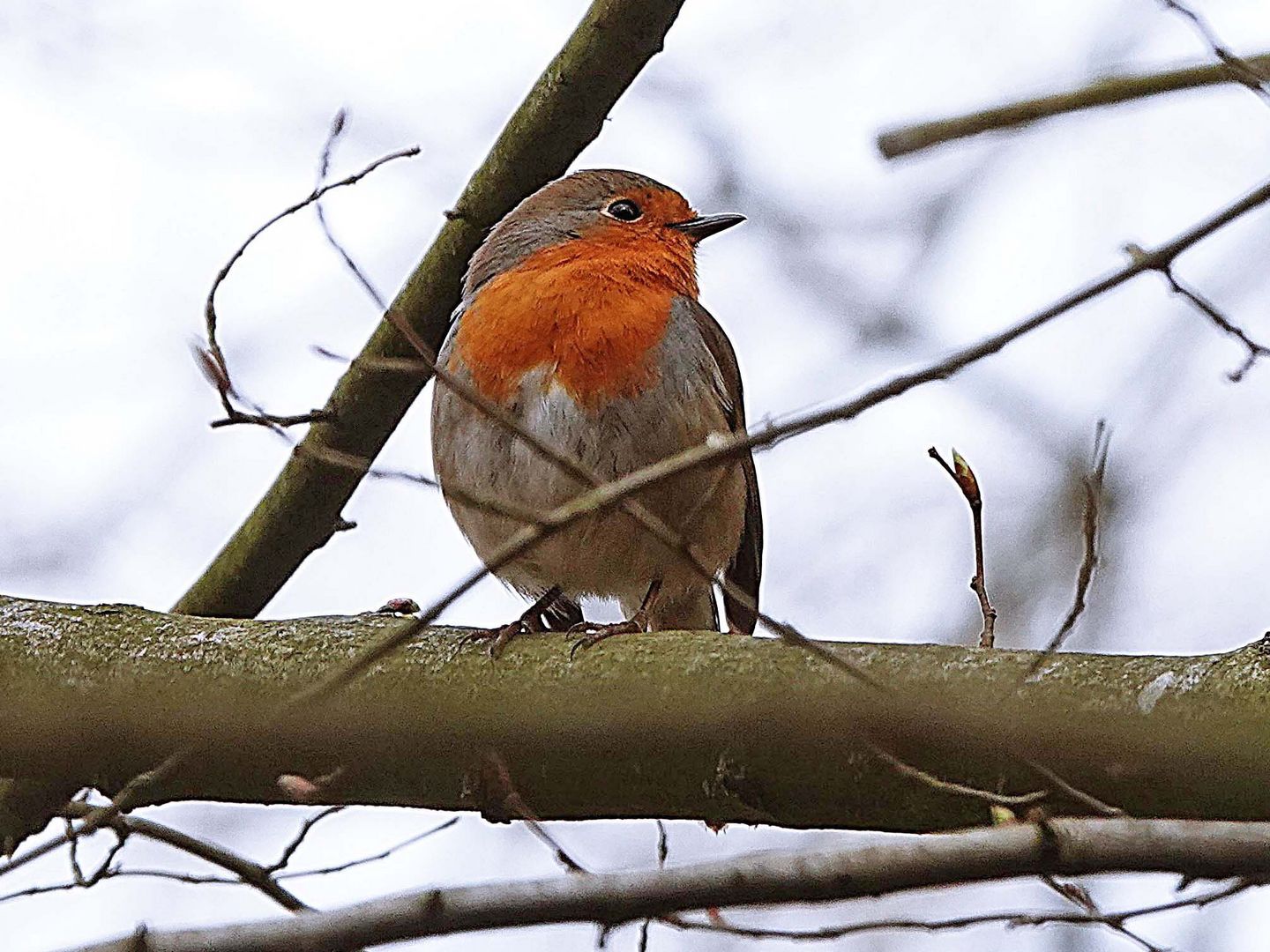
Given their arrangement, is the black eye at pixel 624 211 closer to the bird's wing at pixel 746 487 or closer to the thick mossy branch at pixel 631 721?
the bird's wing at pixel 746 487

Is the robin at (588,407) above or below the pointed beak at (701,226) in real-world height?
below

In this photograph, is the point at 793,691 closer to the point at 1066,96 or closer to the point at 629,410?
the point at 1066,96

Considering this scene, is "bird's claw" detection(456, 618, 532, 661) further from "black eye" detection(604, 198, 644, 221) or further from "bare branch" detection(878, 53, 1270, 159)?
"black eye" detection(604, 198, 644, 221)

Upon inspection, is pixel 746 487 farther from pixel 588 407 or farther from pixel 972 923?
pixel 972 923

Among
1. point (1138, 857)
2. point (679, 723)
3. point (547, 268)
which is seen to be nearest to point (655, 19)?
point (547, 268)

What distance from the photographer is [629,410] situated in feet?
15.3

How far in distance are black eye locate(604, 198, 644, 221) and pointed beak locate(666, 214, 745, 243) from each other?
109mm

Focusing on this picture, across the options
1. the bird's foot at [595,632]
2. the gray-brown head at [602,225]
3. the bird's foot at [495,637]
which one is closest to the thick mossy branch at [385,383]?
the gray-brown head at [602,225]

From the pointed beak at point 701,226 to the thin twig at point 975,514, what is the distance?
2390 millimetres

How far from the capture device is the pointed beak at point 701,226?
5695mm

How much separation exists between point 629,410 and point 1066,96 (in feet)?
7.63

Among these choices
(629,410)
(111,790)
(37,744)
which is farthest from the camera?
(629,410)

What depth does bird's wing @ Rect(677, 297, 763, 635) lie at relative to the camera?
5141 millimetres

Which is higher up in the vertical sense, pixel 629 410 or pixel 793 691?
pixel 629 410
